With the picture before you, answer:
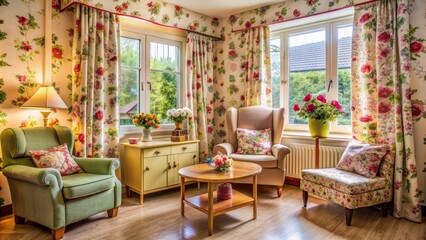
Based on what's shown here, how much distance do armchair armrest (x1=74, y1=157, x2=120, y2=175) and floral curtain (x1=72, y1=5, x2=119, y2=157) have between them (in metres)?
0.29

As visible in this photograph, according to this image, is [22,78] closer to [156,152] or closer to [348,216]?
[156,152]

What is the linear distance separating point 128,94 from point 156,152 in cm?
92

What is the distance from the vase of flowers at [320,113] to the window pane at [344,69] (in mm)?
426

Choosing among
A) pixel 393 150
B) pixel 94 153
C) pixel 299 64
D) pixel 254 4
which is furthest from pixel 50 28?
pixel 393 150

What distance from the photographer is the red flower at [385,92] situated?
9.21 feet

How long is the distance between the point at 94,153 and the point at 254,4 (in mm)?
2864

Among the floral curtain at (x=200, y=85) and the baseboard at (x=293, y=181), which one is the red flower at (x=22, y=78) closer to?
the floral curtain at (x=200, y=85)

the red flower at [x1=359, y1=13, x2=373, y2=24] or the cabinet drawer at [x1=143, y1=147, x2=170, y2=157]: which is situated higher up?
the red flower at [x1=359, y1=13, x2=373, y2=24]

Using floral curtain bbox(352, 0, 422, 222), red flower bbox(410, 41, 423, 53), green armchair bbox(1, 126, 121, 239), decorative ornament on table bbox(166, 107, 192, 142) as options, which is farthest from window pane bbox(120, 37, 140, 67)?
red flower bbox(410, 41, 423, 53)

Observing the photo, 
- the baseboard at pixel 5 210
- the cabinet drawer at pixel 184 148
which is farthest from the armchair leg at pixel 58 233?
the cabinet drawer at pixel 184 148

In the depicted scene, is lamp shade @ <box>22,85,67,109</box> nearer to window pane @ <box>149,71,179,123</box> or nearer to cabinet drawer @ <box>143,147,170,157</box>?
cabinet drawer @ <box>143,147,170,157</box>

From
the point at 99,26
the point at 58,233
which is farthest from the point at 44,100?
the point at 58,233

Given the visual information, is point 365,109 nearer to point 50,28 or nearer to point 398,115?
point 398,115

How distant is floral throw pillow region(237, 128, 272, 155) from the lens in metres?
3.50
